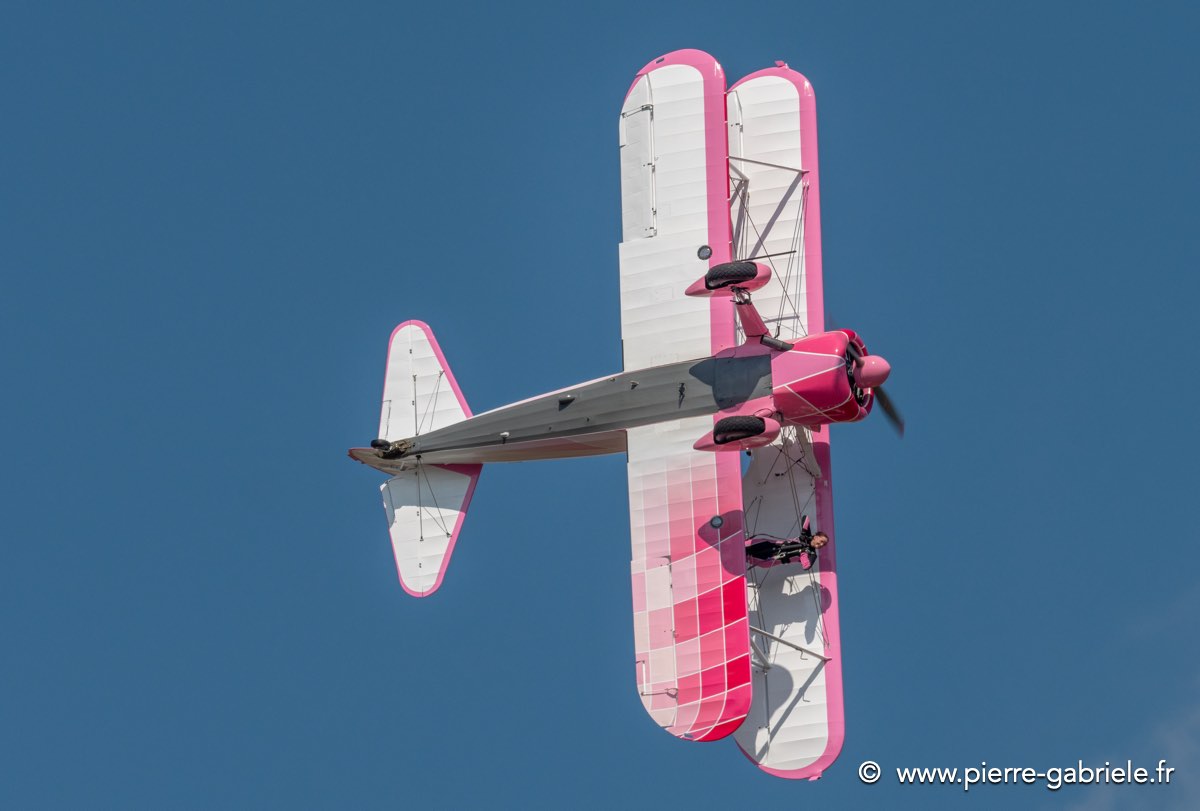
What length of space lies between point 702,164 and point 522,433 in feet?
22.0

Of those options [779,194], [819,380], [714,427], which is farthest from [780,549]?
[779,194]

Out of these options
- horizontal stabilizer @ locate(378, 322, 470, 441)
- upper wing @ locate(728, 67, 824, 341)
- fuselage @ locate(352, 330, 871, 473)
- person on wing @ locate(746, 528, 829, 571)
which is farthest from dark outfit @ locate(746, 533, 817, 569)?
horizontal stabilizer @ locate(378, 322, 470, 441)

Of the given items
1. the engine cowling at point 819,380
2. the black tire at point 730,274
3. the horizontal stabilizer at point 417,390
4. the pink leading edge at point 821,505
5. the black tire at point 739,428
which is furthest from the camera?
the horizontal stabilizer at point 417,390

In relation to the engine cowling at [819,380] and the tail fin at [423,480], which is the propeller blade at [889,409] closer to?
the engine cowling at [819,380]

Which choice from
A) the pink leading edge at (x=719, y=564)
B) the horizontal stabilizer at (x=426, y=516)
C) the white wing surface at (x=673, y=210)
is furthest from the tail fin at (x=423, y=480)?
the pink leading edge at (x=719, y=564)

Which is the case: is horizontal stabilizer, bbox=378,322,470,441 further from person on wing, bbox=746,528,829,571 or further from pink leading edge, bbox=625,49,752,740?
person on wing, bbox=746,528,829,571

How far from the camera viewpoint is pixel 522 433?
143ft

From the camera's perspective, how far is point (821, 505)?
4244 centimetres

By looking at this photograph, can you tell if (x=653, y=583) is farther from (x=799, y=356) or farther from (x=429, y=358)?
(x=429, y=358)

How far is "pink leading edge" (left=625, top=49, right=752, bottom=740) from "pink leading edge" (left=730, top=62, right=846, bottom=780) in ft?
6.63

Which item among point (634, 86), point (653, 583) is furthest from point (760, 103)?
point (653, 583)

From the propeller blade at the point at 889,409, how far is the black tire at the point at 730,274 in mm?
3708

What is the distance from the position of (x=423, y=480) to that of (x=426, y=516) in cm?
80

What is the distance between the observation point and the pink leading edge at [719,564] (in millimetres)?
40000
